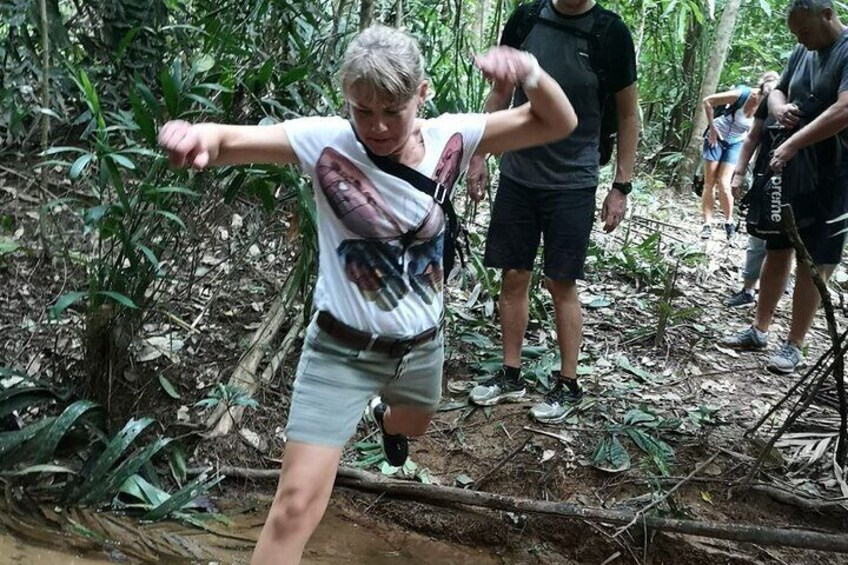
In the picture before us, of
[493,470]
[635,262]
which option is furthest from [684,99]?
[493,470]

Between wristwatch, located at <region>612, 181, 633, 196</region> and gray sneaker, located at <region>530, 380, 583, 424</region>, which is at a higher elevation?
wristwatch, located at <region>612, 181, 633, 196</region>

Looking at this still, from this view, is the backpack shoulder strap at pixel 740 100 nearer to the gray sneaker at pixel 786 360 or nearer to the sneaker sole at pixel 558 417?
the gray sneaker at pixel 786 360

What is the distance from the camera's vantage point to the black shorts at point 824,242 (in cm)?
378

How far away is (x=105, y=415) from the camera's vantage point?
3.02 meters

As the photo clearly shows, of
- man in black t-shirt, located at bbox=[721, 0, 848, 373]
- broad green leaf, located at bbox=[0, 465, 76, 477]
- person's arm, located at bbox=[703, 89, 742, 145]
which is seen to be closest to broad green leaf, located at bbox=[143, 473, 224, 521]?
broad green leaf, located at bbox=[0, 465, 76, 477]

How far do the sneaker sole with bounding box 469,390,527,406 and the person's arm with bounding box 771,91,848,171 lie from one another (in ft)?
5.54

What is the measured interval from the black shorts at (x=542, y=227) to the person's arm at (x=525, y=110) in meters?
1.16

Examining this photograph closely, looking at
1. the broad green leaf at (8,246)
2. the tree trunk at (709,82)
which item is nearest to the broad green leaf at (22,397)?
the broad green leaf at (8,246)

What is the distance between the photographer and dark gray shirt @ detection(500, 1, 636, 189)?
10.2 feet

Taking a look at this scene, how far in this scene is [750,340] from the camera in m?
4.38

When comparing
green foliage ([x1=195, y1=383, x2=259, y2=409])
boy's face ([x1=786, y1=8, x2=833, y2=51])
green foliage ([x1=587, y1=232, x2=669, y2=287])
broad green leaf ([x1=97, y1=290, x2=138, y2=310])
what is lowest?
green foliage ([x1=195, y1=383, x2=259, y2=409])

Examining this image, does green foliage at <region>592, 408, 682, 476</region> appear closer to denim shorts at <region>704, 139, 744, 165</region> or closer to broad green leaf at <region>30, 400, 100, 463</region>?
broad green leaf at <region>30, 400, 100, 463</region>

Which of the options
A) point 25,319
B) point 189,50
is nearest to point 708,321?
point 189,50

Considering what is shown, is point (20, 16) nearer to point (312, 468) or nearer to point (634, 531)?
point (312, 468)
